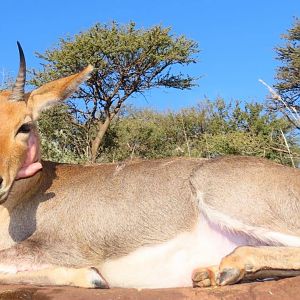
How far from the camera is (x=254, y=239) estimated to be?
14.9ft

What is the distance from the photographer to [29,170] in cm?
502

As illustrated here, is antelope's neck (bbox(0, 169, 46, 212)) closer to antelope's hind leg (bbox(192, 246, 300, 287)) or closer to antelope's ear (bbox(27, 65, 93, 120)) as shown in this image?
antelope's ear (bbox(27, 65, 93, 120))

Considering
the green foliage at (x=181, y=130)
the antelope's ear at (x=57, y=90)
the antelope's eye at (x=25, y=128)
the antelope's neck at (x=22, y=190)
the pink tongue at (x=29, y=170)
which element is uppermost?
the antelope's ear at (x=57, y=90)

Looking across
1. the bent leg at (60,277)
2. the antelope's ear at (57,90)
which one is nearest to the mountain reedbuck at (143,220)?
the bent leg at (60,277)

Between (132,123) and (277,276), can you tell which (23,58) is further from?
(132,123)

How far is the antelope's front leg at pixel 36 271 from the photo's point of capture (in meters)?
4.49

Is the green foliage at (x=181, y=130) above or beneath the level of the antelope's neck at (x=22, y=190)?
beneath

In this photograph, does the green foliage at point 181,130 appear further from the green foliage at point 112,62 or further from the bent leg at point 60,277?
the bent leg at point 60,277

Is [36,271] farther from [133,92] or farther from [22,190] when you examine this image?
[133,92]

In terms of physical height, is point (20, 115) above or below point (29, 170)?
above

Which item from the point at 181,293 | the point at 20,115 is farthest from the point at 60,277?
the point at 20,115

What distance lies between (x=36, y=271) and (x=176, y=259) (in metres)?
1.09

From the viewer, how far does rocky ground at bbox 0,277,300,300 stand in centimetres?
378

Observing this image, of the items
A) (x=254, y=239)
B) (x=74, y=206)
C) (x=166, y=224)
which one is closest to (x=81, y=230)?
(x=74, y=206)
